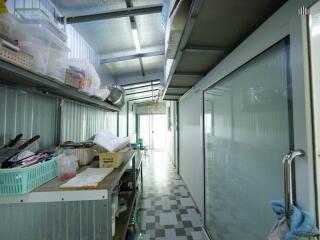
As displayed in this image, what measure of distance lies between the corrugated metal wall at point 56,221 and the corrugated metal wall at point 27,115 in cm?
59

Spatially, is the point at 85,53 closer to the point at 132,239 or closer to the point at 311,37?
the point at 132,239

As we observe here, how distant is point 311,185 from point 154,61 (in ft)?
12.2

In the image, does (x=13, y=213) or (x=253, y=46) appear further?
(x=253, y=46)

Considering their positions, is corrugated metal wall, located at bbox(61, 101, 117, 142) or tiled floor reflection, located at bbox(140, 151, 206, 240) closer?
corrugated metal wall, located at bbox(61, 101, 117, 142)

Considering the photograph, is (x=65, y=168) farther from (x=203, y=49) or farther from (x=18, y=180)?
(x=203, y=49)

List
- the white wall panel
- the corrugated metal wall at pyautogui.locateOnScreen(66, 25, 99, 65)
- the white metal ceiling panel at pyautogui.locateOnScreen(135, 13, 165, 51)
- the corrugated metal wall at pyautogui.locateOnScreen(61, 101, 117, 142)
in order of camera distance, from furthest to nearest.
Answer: the white wall panel
the white metal ceiling panel at pyautogui.locateOnScreen(135, 13, 165, 51)
the corrugated metal wall at pyautogui.locateOnScreen(66, 25, 99, 65)
the corrugated metal wall at pyautogui.locateOnScreen(61, 101, 117, 142)

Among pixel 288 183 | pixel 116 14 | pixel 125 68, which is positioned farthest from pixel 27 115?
pixel 125 68

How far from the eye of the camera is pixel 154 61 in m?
3.99

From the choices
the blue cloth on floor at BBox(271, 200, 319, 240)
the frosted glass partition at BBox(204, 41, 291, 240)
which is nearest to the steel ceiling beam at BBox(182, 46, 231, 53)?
the frosted glass partition at BBox(204, 41, 291, 240)

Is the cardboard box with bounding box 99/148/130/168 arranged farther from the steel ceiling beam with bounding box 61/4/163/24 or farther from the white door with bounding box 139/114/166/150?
the white door with bounding box 139/114/166/150

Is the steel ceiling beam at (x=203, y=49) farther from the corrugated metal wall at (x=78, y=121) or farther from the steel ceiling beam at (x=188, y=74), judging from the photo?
the corrugated metal wall at (x=78, y=121)

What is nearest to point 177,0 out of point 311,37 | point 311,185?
point 311,37

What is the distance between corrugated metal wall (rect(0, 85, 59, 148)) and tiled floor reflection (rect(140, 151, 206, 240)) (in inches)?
63.8

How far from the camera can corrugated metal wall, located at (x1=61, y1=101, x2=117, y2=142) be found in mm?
1990
